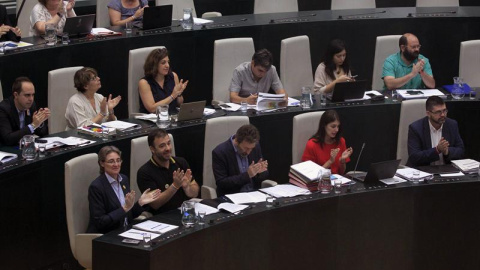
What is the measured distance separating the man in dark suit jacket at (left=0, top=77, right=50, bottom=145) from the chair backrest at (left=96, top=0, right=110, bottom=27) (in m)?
2.55

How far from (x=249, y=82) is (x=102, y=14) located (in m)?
1.95

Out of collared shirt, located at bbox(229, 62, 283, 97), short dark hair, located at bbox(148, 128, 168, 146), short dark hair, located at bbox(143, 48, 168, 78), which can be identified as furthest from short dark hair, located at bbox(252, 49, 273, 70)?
short dark hair, located at bbox(148, 128, 168, 146)

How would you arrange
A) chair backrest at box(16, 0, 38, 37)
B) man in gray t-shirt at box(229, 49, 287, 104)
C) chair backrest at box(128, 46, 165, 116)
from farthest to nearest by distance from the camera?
1. chair backrest at box(16, 0, 38, 37)
2. man in gray t-shirt at box(229, 49, 287, 104)
3. chair backrest at box(128, 46, 165, 116)

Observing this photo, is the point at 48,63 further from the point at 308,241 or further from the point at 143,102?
the point at 308,241

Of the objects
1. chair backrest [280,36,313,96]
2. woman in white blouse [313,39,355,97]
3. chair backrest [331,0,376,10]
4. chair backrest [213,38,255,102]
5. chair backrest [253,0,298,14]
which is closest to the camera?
woman in white blouse [313,39,355,97]

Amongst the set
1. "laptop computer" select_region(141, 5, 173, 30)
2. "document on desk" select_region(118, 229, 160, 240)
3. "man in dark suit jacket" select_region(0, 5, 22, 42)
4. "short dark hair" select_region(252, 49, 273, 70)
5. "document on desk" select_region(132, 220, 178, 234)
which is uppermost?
"laptop computer" select_region(141, 5, 173, 30)

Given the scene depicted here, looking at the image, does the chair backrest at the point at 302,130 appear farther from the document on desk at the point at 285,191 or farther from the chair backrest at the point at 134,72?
the chair backrest at the point at 134,72

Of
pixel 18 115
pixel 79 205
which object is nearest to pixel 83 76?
pixel 18 115

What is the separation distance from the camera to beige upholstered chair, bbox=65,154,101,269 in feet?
18.5

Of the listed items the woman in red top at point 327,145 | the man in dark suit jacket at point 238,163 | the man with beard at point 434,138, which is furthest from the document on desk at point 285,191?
the man with beard at point 434,138

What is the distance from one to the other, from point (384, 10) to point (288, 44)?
1.53 metres

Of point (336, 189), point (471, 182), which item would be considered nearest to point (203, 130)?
point (336, 189)

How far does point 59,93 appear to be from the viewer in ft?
23.2

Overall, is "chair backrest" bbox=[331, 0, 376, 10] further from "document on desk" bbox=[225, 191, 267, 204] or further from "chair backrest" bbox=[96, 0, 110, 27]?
"document on desk" bbox=[225, 191, 267, 204]
